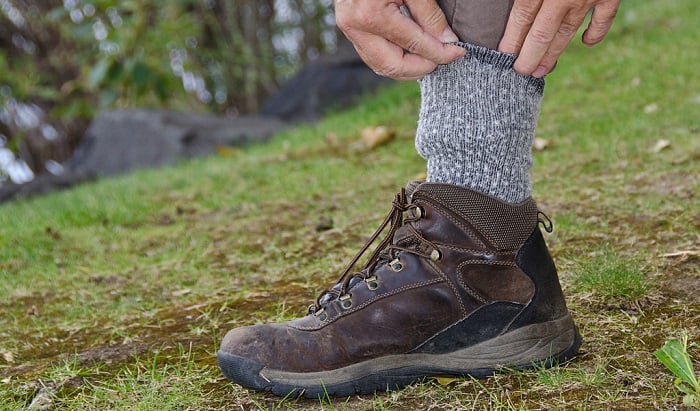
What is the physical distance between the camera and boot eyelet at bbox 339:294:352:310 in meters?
1.38

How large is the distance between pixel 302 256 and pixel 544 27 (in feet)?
4.01

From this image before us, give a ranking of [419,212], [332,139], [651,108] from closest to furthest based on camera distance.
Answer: [419,212] → [651,108] → [332,139]

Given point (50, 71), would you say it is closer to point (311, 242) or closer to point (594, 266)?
point (311, 242)

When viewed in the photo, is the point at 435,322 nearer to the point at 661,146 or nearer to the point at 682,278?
the point at 682,278

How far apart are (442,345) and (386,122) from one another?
3.52 meters

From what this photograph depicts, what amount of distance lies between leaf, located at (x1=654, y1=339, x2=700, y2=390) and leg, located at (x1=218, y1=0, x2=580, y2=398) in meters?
0.23

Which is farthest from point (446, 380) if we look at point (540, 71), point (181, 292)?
point (181, 292)

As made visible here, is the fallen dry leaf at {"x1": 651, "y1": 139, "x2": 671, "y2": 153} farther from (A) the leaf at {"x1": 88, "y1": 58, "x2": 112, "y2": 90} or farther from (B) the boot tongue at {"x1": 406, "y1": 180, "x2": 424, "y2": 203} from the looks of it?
(A) the leaf at {"x1": 88, "y1": 58, "x2": 112, "y2": 90}

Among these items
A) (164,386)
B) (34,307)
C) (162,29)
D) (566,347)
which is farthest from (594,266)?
(162,29)

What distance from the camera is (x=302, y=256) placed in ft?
7.53

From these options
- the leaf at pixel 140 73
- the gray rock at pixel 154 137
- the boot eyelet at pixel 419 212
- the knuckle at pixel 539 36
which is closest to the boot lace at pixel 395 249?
the boot eyelet at pixel 419 212

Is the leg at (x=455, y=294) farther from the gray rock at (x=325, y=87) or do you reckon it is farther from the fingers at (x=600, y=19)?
the gray rock at (x=325, y=87)

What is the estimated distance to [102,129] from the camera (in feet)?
19.6

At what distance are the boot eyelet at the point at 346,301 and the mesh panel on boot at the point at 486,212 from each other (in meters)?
0.24
